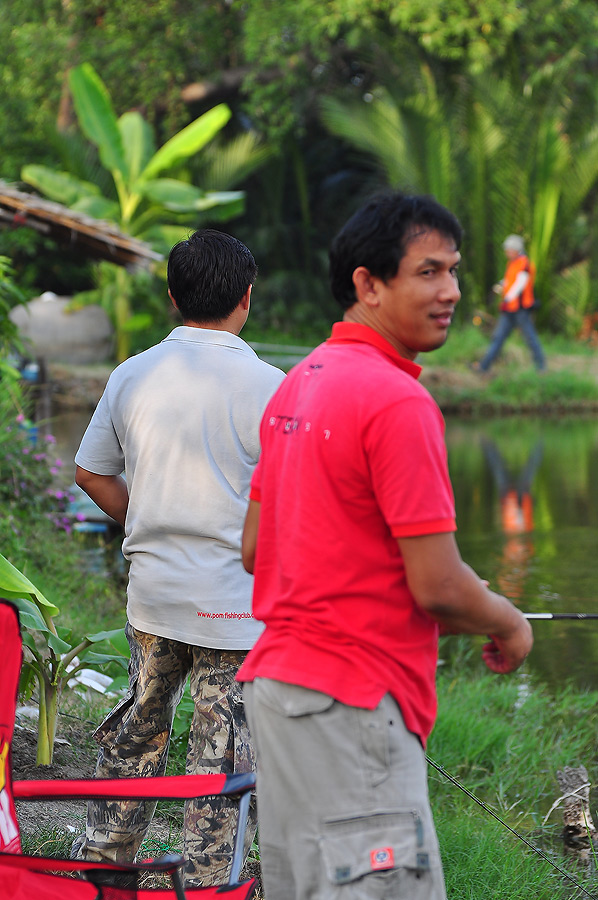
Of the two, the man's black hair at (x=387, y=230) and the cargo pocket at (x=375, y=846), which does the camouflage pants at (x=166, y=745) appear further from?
the man's black hair at (x=387, y=230)

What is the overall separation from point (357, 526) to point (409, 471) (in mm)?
153

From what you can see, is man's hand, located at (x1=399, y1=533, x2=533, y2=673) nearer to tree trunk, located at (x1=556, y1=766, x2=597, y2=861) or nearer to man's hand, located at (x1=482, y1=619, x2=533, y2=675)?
man's hand, located at (x1=482, y1=619, x2=533, y2=675)

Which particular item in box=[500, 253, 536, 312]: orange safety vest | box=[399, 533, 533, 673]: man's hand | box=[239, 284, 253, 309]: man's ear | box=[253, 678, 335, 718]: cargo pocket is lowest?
box=[500, 253, 536, 312]: orange safety vest

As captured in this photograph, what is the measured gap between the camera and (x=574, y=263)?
2192 cm

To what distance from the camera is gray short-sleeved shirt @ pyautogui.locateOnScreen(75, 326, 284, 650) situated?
9.34ft

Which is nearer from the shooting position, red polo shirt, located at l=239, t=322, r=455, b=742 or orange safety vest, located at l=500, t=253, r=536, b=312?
red polo shirt, located at l=239, t=322, r=455, b=742

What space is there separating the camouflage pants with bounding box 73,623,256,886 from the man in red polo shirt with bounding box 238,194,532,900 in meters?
0.85

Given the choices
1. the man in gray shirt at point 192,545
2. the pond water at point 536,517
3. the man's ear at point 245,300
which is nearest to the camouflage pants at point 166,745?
the man in gray shirt at point 192,545

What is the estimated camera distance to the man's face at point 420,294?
199 centimetres

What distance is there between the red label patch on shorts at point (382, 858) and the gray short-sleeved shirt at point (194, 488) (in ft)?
3.33

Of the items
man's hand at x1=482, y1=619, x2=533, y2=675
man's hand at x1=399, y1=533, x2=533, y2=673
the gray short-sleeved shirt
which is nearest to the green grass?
the gray short-sleeved shirt

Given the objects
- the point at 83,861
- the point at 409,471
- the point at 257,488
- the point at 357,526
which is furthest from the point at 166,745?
the point at 409,471

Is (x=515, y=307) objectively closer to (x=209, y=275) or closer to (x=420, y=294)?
(x=209, y=275)

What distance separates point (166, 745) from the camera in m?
3.00
